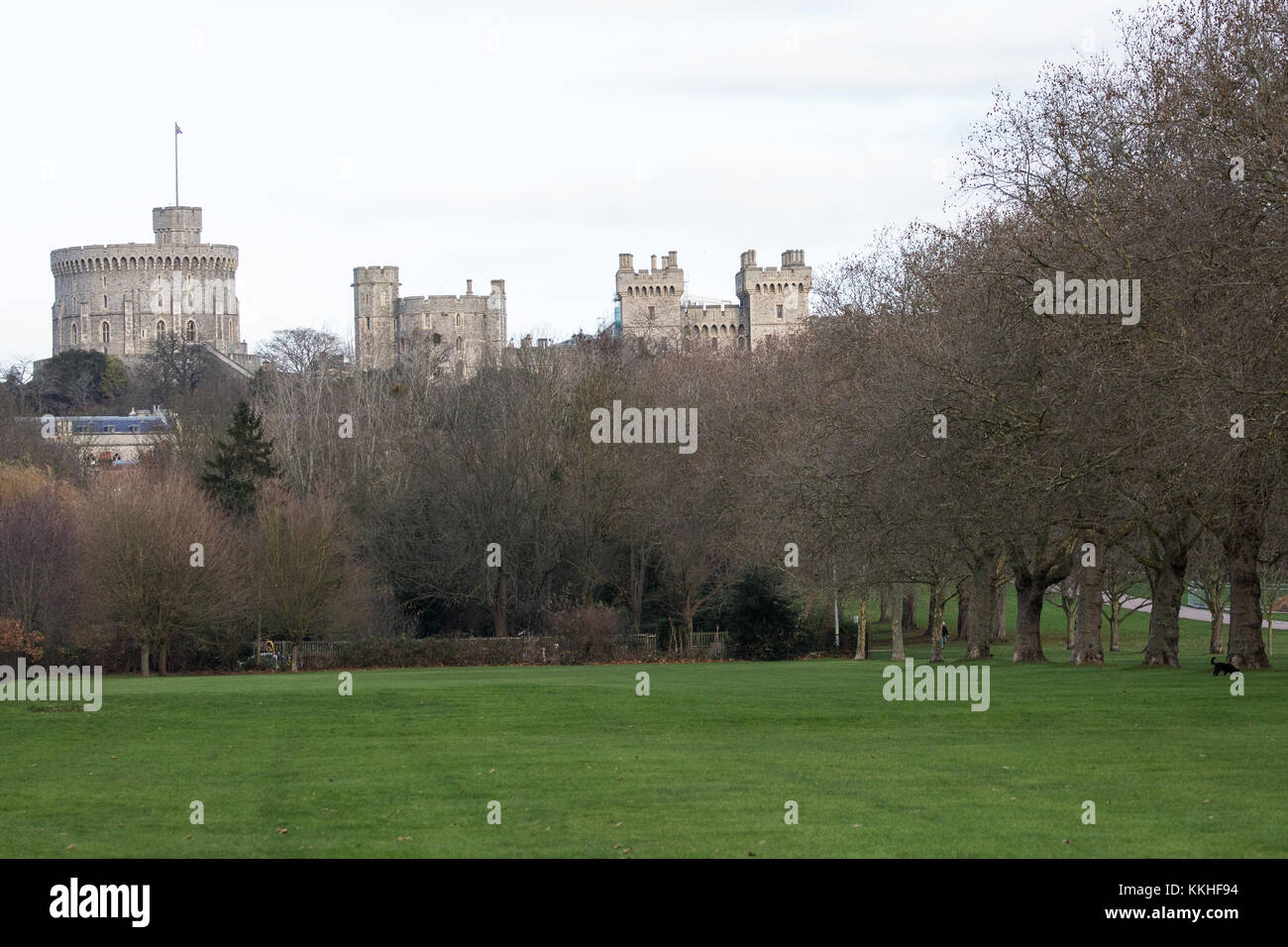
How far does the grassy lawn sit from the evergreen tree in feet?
90.5

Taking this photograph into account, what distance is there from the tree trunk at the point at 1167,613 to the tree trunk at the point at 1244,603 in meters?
2.55

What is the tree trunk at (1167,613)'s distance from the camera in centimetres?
3231

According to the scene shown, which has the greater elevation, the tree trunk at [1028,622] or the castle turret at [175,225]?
the castle turret at [175,225]

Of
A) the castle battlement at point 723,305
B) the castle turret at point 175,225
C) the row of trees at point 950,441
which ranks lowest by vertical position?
the row of trees at point 950,441

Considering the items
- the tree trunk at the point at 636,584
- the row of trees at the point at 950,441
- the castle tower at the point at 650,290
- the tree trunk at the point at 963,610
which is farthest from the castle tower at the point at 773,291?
the tree trunk at the point at 636,584

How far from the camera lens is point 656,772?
1628 centimetres

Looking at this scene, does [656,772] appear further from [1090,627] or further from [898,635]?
[898,635]

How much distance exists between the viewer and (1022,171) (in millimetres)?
25203

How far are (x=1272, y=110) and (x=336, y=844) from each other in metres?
14.0

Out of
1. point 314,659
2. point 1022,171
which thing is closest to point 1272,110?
point 1022,171

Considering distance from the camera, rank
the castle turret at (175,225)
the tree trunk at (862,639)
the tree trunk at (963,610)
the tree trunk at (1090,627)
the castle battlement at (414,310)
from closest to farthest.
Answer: the tree trunk at (1090,627) → the tree trunk at (862,639) → the tree trunk at (963,610) → the castle battlement at (414,310) → the castle turret at (175,225)

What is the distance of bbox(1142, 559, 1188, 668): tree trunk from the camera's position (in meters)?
32.3

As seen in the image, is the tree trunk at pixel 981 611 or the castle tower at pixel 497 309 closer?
the tree trunk at pixel 981 611

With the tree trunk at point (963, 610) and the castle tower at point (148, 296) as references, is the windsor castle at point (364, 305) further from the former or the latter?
the tree trunk at point (963, 610)
